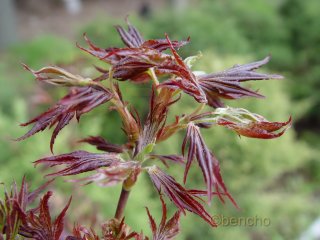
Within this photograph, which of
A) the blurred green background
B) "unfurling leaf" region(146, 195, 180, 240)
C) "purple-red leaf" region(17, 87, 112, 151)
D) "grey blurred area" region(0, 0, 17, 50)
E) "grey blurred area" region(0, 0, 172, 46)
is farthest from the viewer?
"grey blurred area" region(0, 0, 172, 46)

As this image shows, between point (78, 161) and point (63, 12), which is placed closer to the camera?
point (78, 161)

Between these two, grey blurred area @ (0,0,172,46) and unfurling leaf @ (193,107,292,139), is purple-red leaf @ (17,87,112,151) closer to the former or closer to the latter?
unfurling leaf @ (193,107,292,139)

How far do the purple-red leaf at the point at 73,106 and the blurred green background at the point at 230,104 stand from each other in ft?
3.08

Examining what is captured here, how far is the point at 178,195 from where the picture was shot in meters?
0.70

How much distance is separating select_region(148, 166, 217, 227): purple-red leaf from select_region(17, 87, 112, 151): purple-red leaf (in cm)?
15

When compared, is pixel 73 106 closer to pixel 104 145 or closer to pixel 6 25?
pixel 104 145

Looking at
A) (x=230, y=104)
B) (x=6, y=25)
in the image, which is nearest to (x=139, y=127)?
(x=230, y=104)

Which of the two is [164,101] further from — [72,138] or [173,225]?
[72,138]

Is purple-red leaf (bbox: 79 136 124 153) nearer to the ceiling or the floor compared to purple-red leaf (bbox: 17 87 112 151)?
nearer to the floor

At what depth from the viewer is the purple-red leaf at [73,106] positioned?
0.64 metres

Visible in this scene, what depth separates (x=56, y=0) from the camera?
8977 millimetres

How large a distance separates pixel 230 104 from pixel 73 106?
2949mm

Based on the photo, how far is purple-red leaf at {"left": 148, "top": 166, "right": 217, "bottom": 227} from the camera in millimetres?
685

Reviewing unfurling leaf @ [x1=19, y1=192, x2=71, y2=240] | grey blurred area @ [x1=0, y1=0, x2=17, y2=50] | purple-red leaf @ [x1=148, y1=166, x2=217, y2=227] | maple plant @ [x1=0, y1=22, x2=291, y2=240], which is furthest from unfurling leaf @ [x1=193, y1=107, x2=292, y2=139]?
grey blurred area @ [x1=0, y1=0, x2=17, y2=50]
